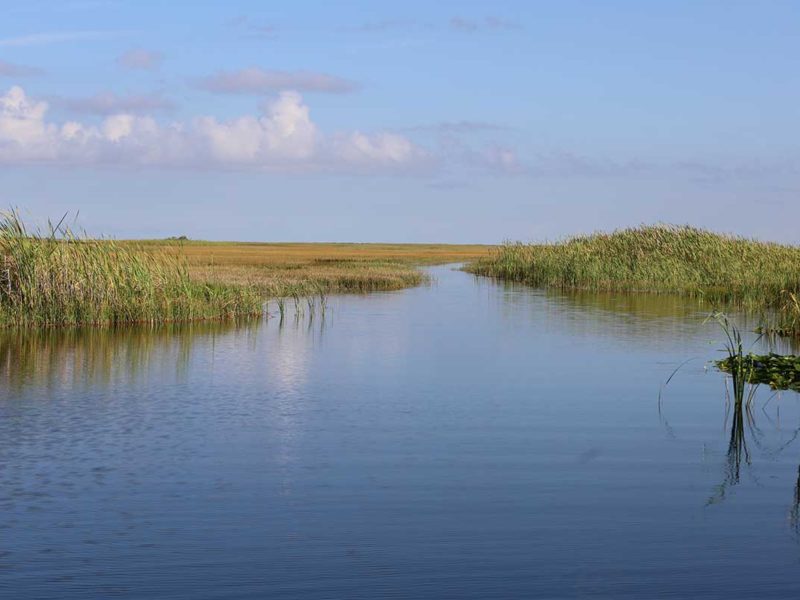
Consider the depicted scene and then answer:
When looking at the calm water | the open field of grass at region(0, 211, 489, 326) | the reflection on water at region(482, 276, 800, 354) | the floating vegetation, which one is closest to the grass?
the reflection on water at region(482, 276, 800, 354)

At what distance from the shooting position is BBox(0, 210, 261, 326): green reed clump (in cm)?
2370

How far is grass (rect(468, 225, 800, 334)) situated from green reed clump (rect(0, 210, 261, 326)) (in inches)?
789

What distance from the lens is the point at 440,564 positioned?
7.66 m

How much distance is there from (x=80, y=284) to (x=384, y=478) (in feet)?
53.8

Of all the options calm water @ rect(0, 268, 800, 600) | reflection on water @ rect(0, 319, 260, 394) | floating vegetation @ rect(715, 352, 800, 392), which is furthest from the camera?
reflection on water @ rect(0, 319, 260, 394)

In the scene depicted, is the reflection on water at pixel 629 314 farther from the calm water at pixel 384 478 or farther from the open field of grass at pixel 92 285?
the open field of grass at pixel 92 285

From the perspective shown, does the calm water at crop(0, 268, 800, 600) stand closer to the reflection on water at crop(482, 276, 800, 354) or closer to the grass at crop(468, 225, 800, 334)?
the reflection on water at crop(482, 276, 800, 354)

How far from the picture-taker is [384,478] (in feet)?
34.0

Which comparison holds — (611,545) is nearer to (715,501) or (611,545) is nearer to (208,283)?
(715,501)

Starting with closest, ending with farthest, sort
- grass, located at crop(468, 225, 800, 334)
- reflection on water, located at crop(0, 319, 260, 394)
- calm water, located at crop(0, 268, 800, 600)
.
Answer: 1. calm water, located at crop(0, 268, 800, 600)
2. reflection on water, located at crop(0, 319, 260, 394)
3. grass, located at crop(468, 225, 800, 334)

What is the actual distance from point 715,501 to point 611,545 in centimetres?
202

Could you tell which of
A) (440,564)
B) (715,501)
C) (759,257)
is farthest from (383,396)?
(759,257)

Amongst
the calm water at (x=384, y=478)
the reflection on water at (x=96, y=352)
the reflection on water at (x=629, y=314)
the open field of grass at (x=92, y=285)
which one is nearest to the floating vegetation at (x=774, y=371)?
the calm water at (x=384, y=478)

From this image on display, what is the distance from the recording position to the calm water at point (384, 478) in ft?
24.5
